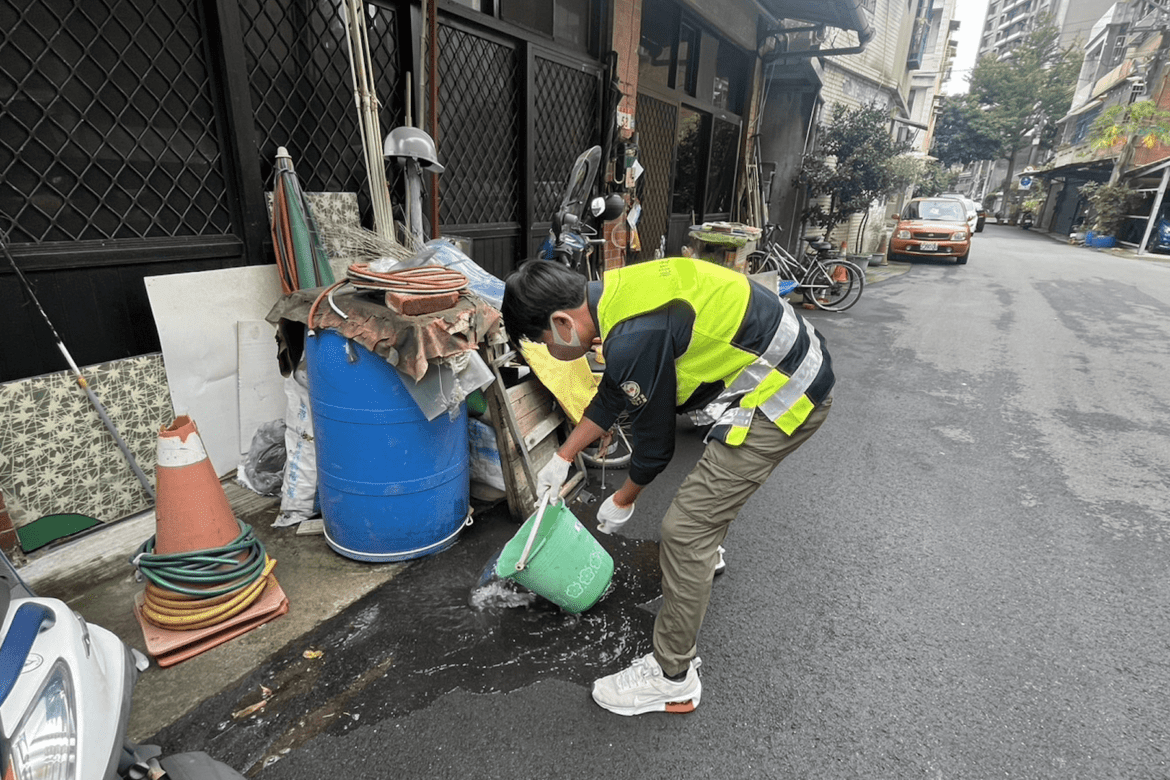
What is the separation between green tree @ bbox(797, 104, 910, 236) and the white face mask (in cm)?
1189

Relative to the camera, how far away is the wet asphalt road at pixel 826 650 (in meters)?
2.02

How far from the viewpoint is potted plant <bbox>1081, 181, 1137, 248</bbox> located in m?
22.9

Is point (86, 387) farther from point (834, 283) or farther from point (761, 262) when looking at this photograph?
point (834, 283)

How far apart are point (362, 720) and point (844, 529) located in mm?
2722

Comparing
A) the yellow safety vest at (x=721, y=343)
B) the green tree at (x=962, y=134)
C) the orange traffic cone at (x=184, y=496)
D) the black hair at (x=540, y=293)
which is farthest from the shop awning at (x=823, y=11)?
the green tree at (x=962, y=134)

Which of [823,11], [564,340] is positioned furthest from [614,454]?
[823,11]

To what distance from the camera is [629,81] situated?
675cm

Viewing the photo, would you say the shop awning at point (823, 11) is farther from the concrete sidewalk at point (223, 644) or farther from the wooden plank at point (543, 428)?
the concrete sidewalk at point (223, 644)

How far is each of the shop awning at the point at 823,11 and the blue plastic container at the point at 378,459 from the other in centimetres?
946

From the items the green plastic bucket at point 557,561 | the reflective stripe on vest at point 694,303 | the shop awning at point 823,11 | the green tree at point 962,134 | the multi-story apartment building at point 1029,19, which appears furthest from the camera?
the multi-story apartment building at point 1029,19

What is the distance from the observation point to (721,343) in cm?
195

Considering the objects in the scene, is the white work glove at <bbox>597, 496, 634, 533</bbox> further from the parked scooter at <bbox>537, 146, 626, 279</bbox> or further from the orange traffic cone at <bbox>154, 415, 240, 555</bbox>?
the parked scooter at <bbox>537, 146, 626, 279</bbox>

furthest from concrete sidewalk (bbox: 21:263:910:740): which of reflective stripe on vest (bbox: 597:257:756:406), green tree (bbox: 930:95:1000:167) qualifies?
green tree (bbox: 930:95:1000:167)

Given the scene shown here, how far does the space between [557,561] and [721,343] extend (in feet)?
3.59
